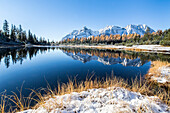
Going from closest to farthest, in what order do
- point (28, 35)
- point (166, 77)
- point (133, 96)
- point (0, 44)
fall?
1. point (133, 96)
2. point (166, 77)
3. point (0, 44)
4. point (28, 35)

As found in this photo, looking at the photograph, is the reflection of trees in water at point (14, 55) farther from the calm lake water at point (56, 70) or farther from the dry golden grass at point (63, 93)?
the dry golden grass at point (63, 93)

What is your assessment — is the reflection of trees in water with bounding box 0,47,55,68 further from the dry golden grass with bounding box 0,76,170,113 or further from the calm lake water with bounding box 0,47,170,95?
the dry golden grass with bounding box 0,76,170,113

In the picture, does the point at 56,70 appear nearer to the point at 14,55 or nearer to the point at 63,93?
the point at 63,93

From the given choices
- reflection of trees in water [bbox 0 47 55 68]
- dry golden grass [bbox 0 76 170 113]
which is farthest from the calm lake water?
A: dry golden grass [bbox 0 76 170 113]

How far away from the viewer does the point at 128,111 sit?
2.10m

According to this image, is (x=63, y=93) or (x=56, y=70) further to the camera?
(x=56, y=70)

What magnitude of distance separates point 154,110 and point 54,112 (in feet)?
9.33

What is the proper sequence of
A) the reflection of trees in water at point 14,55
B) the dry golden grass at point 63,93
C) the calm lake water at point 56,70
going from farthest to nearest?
1. the reflection of trees in water at point 14,55
2. the calm lake water at point 56,70
3. the dry golden grass at point 63,93

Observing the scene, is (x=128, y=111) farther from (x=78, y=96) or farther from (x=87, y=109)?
(x=78, y=96)

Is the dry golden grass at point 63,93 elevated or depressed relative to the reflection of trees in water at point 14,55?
depressed

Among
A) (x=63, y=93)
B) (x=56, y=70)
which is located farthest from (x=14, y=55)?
(x=63, y=93)

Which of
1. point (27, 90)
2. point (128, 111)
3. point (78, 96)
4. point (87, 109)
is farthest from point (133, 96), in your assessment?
point (27, 90)

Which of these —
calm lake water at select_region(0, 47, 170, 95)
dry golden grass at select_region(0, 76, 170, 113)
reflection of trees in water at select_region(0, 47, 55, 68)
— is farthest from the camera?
reflection of trees in water at select_region(0, 47, 55, 68)

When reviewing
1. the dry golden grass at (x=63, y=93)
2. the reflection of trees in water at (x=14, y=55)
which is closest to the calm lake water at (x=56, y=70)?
the reflection of trees in water at (x=14, y=55)
